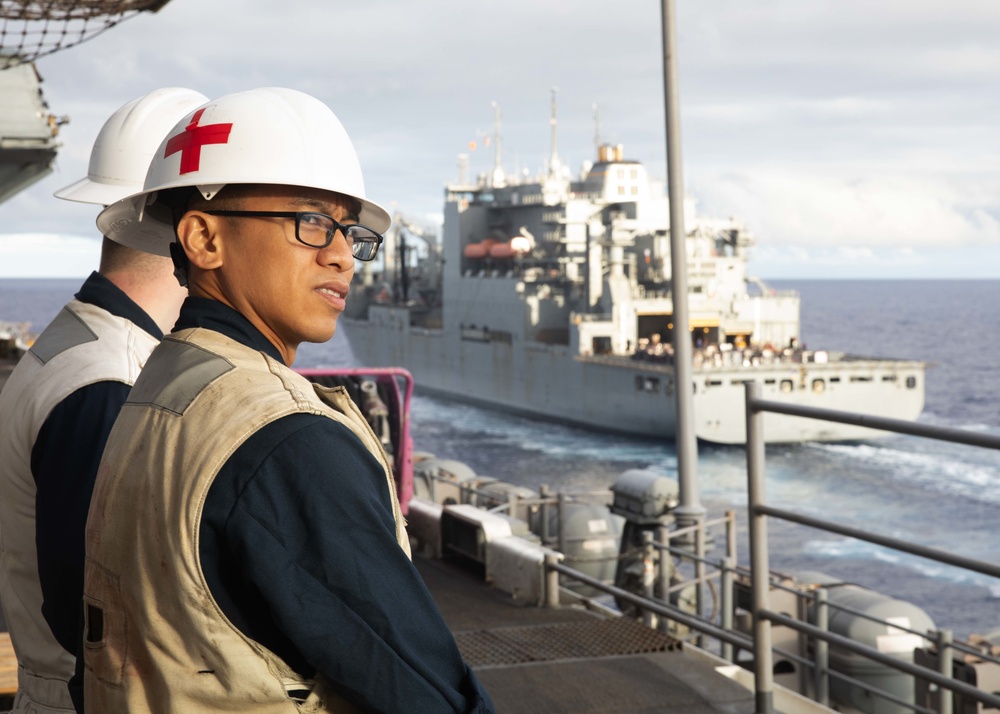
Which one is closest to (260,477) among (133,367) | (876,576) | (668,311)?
(133,367)

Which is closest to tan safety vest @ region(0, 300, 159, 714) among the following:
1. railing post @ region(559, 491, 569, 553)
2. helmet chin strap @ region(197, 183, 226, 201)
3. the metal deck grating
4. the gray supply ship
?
helmet chin strap @ region(197, 183, 226, 201)

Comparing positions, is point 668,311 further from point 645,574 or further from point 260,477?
point 260,477

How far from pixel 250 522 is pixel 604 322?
41.9 meters

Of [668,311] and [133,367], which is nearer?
[133,367]

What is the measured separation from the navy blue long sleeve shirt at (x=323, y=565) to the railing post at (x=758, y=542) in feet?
7.99

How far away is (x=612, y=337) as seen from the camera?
43219 mm

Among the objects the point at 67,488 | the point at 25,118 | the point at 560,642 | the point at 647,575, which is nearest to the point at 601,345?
the point at 25,118

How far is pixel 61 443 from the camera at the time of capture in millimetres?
1985

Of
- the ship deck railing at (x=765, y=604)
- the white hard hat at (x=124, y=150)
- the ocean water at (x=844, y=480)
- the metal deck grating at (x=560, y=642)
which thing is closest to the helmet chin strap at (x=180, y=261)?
the white hard hat at (x=124, y=150)

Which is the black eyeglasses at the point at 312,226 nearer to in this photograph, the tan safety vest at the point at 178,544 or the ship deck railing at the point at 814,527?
the tan safety vest at the point at 178,544

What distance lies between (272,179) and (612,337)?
1650 inches

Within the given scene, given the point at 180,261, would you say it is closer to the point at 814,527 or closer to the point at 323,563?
the point at 323,563

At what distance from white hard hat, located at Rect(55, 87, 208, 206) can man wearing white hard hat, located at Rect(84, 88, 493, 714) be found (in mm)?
1130

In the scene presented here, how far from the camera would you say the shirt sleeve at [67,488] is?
191 centimetres
